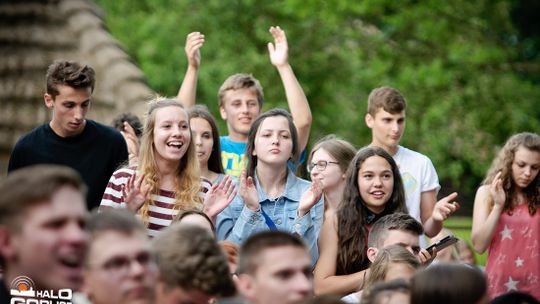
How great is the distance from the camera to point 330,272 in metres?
7.75

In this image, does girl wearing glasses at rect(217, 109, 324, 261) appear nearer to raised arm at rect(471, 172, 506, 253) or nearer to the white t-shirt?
the white t-shirt

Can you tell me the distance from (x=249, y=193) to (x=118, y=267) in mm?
3079

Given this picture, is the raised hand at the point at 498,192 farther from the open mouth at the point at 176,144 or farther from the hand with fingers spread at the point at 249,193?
the open mouth at the point at 176,144

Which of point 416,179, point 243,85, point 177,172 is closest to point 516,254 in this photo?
point 416,179

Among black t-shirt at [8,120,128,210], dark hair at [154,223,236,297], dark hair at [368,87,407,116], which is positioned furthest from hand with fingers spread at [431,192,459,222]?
dark hair at [154,223,236,297]

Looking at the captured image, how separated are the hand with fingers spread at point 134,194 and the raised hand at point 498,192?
112 inches

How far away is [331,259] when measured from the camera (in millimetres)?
7809

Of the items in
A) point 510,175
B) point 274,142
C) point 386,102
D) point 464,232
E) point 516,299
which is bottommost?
point 516,299

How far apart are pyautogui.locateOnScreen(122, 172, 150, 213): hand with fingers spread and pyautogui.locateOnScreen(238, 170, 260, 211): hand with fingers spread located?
711 millimetres

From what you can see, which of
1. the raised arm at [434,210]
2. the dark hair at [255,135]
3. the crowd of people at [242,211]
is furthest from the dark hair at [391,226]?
the dark hair at [255,135]

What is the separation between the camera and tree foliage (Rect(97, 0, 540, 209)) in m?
23.0

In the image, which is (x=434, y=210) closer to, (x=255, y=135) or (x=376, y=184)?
(x=376, y=184)

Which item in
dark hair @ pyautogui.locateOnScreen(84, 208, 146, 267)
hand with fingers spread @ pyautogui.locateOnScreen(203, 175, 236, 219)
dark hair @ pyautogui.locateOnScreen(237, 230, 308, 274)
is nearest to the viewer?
dark hair @ pyautogui.locateOnScreen(84, 208, 146, 267)

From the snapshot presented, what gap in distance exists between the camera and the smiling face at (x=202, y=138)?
866 centimetres
